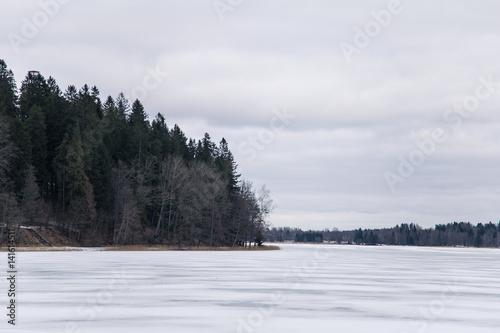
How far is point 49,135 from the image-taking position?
98.5 metres

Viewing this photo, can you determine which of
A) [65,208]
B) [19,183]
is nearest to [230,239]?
[65,208]

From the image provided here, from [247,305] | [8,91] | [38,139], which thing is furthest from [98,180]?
[247,305]

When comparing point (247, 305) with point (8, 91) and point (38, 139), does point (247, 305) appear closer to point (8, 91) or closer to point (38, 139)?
point (38, 139)

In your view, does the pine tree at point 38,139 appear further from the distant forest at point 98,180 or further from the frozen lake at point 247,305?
the frozen lake at point 247,305

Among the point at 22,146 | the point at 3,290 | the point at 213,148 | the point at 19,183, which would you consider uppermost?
the point at 213,148

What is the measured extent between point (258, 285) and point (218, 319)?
402 inches

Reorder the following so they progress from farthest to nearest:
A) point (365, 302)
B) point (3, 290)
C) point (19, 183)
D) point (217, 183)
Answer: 1. point (217, 183)
2. point (19, 183)
3. point (3, 290)
4. point (365, 302)

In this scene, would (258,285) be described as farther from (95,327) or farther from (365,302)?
(95,327)

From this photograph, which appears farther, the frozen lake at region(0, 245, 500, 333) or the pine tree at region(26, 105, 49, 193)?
the pine tree at region(26, 105, 49, 193)

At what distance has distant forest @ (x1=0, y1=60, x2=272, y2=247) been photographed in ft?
271

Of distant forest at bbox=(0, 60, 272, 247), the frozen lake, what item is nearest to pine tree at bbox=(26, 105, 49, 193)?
distant forest at bbox=(0, 60, 272, 247)

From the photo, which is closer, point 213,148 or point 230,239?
point 230,239

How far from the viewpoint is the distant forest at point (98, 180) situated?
3255 inches

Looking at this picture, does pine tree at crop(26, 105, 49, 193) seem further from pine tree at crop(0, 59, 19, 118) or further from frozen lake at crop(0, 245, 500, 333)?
frozen lake at crop(0, 245, 500, 333)
